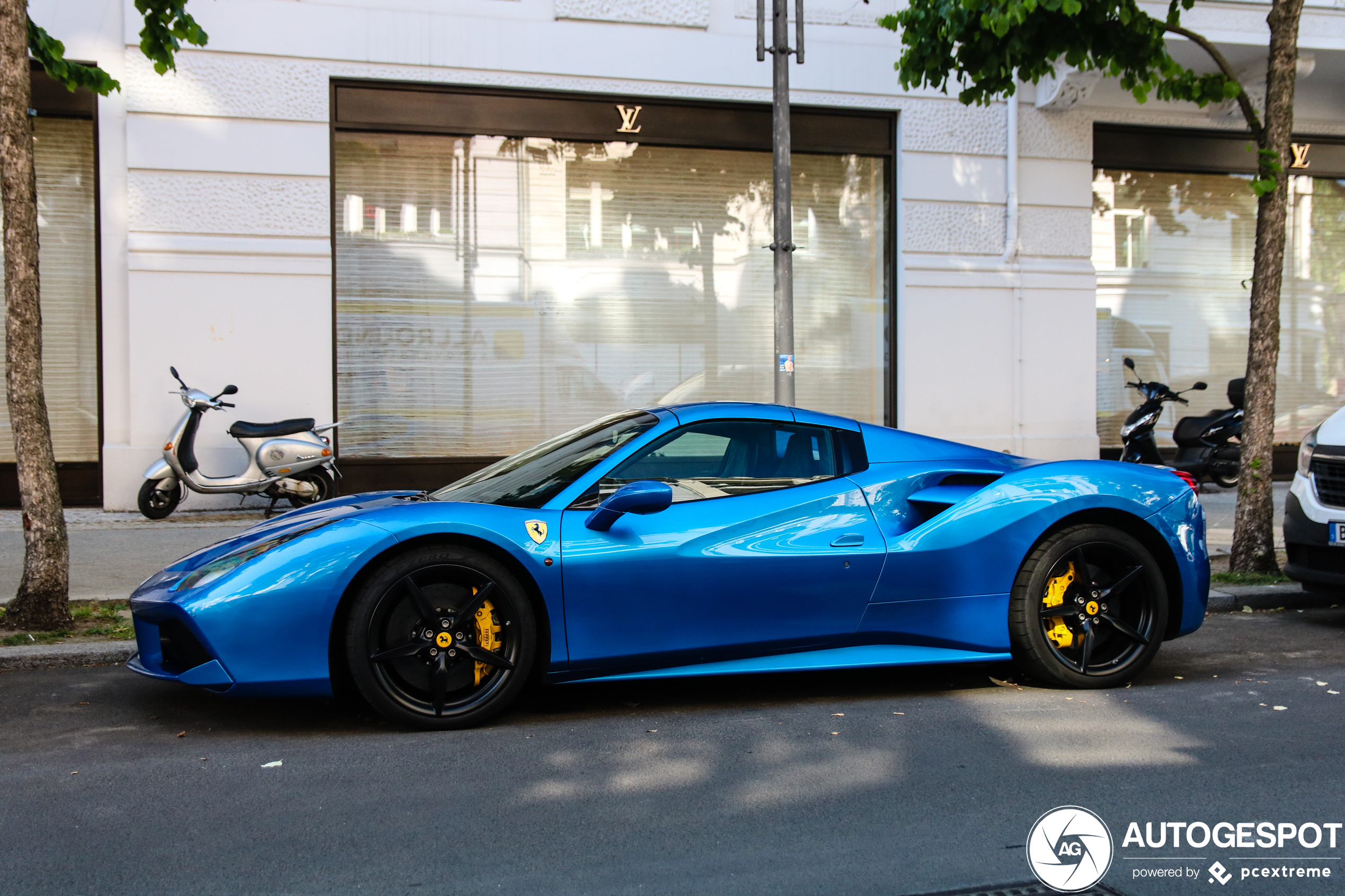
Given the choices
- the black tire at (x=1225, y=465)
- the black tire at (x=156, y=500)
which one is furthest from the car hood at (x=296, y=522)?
the black tire at (x=1225, y=465)

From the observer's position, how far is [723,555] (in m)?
4.21

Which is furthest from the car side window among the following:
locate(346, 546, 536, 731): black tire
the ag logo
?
the ag logo

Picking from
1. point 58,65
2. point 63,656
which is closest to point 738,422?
point 63,656

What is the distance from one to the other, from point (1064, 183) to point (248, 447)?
334 inches

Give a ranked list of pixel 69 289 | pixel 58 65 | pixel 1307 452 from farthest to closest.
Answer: pixel 69 289 < pixel 58 65 < pixel 1307 452

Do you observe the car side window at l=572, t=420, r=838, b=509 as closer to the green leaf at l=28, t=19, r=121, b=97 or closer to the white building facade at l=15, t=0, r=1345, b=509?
the green leaf at l=28, t=19, r=121, b=97

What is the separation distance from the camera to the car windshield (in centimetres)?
435

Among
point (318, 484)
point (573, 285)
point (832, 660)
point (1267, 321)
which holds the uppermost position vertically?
point (573, 285)

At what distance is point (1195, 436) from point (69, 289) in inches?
433

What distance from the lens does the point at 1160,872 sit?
2.86m

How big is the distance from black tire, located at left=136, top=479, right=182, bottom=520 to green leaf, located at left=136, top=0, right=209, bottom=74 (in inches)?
153

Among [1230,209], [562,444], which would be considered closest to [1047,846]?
[562,444]

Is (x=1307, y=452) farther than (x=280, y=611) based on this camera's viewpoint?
Yes
